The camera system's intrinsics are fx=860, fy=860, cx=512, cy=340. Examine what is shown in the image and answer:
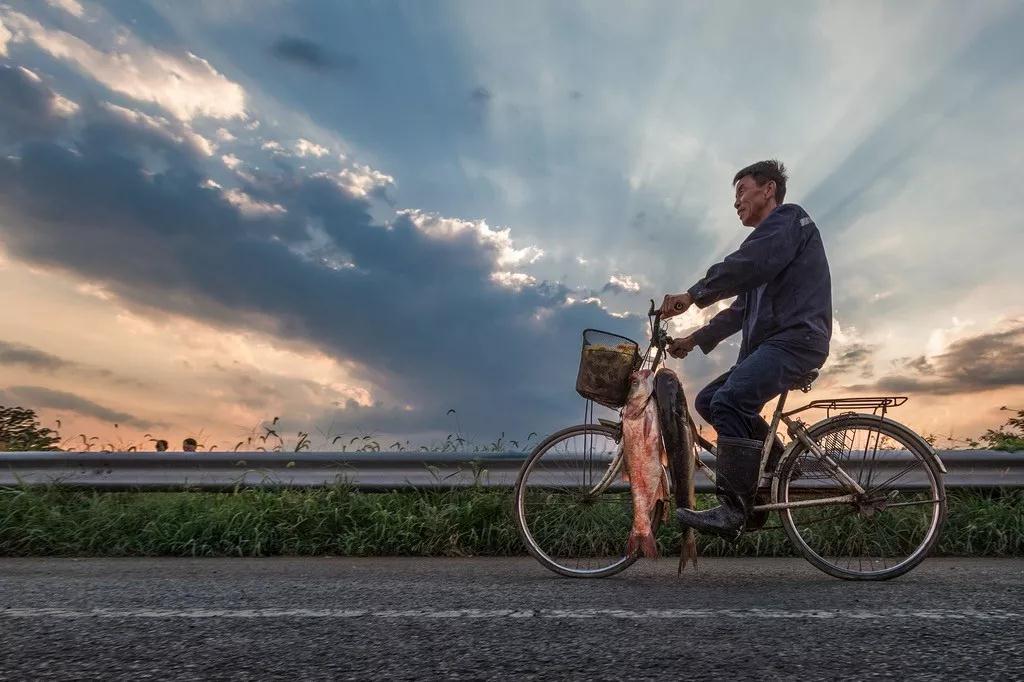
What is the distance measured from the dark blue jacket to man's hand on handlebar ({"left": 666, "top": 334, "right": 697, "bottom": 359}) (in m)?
0.44

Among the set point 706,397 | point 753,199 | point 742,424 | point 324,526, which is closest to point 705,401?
point 706,397

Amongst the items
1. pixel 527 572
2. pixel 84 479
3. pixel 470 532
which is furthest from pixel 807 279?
pixel 84 479

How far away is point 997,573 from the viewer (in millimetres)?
4754

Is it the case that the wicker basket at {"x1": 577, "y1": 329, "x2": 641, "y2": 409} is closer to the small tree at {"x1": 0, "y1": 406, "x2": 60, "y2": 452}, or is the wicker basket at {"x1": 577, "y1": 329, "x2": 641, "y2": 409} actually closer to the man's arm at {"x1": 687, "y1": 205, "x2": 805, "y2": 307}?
the man's arm at {"x1": 687, "y1": 205, "x2": 805, "y2": 307}

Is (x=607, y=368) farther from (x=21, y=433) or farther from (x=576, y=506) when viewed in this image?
(x=21, y=433)

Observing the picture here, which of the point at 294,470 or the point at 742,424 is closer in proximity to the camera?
the point at 742,424

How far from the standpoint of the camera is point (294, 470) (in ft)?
20.9

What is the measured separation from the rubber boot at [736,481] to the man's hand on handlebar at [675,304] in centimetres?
74

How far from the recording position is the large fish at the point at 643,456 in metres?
4.68

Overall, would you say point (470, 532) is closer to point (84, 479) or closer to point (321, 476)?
point (321, 476)

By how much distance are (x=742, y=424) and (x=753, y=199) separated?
1282 mm

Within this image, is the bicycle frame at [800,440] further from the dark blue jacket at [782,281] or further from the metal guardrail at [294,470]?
the metal guardrail at [294,470]

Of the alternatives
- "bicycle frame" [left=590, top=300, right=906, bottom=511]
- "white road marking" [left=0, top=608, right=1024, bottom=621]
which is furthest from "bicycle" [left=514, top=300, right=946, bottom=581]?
"white road marking" [left=0, top=608, right=1024, bottom=621]

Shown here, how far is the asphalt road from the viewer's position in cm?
265
